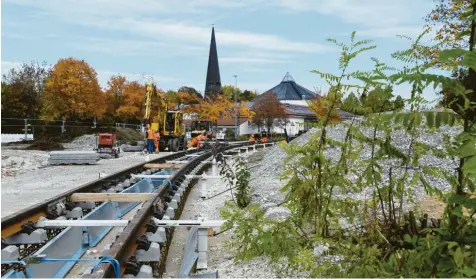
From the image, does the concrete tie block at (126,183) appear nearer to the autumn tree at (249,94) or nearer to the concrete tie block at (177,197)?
the concrete tie block at (177,197)

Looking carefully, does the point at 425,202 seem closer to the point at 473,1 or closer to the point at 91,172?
the point at 473,1

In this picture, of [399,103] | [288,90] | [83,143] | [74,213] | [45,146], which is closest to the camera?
[399,103]

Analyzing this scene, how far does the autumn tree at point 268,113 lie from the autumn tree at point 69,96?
30.1m

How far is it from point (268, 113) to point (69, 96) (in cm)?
3362

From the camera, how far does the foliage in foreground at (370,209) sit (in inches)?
96.0

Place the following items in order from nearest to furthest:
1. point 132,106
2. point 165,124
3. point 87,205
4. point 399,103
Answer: point 399,103 → point 87,205 → point 165,124 → point 132,106

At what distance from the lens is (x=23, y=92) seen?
56.1 m

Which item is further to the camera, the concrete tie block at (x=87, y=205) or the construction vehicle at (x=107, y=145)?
the construction vehicle at (x=107, y=145)

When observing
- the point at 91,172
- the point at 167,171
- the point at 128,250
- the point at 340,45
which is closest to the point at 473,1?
the point at 340,45

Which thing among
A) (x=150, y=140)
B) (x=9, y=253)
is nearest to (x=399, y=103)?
(x=9, y=253)

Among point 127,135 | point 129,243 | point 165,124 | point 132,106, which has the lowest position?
point 127,135

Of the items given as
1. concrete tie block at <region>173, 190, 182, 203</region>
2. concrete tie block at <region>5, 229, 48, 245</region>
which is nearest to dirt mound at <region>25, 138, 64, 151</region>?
concrete tie block at <region>173, 190, 182, 203</region>

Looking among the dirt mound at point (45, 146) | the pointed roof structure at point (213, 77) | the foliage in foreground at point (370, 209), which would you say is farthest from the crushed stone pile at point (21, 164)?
the pointed roof structure at point (213, 77)

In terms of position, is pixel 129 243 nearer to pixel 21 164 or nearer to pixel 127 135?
pixel 21 164
